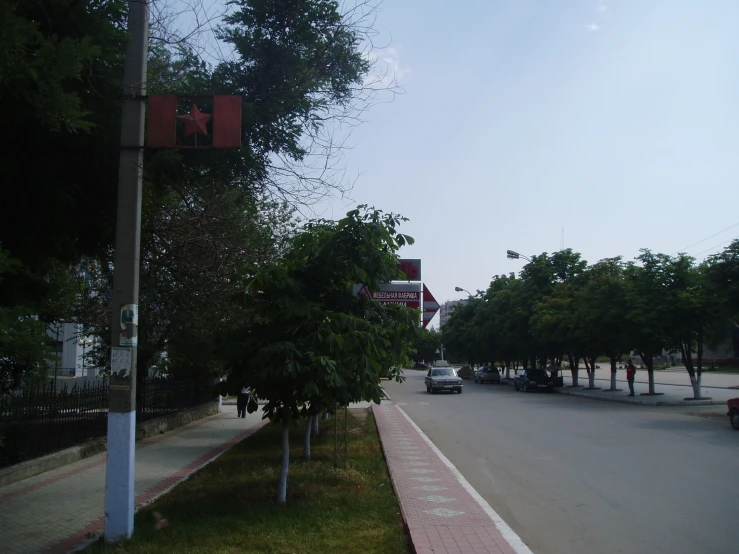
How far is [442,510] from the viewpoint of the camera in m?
7.72

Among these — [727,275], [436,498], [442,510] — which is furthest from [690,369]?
[442,510]

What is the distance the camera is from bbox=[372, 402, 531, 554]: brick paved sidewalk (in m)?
6.23

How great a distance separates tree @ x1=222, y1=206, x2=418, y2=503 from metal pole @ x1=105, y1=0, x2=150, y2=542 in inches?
58.6

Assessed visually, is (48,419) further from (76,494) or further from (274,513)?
(274,513)

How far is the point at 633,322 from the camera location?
26484 mm

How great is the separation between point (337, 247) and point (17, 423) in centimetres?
607

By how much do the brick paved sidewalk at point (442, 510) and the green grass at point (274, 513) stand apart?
0.22 metres

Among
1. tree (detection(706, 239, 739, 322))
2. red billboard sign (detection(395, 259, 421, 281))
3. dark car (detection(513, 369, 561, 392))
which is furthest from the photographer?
dark car (detection(513, 369, 561, 392))

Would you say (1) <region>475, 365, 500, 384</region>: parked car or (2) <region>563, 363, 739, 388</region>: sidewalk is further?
(1) <region>475, 365, 500, 384</region>: parked car

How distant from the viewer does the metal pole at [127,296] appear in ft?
19.9

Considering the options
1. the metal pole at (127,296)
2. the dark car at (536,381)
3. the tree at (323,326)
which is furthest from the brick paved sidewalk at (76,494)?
the dark car at (536,381)

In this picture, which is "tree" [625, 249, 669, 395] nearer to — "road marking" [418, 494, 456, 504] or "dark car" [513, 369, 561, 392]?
"dark car" [513, 369, 561, 392]

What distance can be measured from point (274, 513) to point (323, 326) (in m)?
2.28

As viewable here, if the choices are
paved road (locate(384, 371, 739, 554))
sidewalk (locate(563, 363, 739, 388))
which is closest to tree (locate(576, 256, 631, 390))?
paved road (locate(384, 371, 739, 554))
